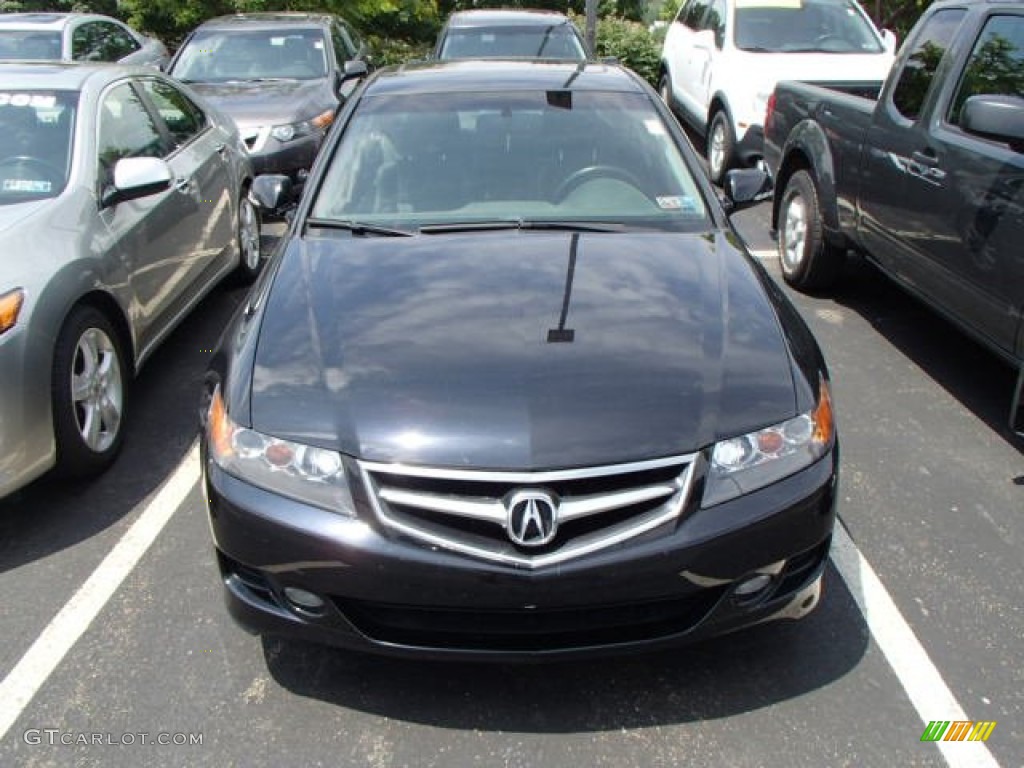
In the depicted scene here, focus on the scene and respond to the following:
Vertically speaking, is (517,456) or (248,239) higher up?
(517,456)

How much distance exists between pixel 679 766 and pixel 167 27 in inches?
717

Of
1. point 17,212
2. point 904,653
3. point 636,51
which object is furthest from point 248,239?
point 636,51

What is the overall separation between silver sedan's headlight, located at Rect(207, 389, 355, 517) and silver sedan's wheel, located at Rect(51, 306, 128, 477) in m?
1.36

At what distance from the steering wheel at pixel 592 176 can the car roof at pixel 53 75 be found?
245 centimetres

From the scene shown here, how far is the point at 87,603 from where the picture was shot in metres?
3.13

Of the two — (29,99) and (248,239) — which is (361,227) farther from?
(248,239)

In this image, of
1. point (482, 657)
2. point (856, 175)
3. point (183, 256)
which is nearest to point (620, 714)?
point (482, 657)

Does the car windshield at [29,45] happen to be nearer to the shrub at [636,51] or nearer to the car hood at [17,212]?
the car hood at [17,212]

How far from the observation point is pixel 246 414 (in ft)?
8.31

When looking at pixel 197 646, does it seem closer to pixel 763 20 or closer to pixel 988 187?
pixel 988 187

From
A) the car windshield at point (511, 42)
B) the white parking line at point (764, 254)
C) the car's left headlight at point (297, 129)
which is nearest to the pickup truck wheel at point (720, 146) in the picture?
the white parking line at point (764, 254)

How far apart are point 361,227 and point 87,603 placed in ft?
5.21

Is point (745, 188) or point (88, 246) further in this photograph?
point (745, 188)

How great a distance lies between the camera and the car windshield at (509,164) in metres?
3.63
